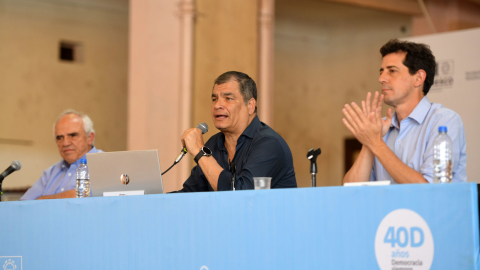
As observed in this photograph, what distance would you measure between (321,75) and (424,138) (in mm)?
6837

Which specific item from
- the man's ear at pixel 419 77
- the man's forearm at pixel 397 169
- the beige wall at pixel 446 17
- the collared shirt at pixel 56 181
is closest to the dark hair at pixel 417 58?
the man's ear at pixel 419 77

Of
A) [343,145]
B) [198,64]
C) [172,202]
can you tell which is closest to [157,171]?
[172,202]

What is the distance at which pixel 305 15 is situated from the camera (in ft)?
27.9

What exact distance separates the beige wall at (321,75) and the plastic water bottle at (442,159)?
21.5ft

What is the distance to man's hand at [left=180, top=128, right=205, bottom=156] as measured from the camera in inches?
95.0

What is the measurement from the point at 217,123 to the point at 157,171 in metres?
0.54

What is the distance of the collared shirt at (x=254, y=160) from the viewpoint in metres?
2.25

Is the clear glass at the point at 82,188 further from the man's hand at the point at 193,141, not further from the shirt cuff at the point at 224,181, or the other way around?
the shirt cuff at the point at 224,181

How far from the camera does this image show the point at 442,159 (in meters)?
1.83

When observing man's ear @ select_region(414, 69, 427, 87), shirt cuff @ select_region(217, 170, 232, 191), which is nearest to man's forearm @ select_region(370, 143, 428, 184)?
man's ear @ select_region(414, 69, 427, 87)

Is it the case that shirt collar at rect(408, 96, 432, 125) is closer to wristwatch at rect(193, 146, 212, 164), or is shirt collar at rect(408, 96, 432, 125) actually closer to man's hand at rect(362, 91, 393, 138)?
man's hand at rect(362, 91, 393, 138)

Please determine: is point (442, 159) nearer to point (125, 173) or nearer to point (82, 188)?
point (125, 173)

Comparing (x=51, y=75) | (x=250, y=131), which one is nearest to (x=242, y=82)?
(x=250, y=131)

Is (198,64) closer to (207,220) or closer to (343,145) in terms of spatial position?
(207,220)
